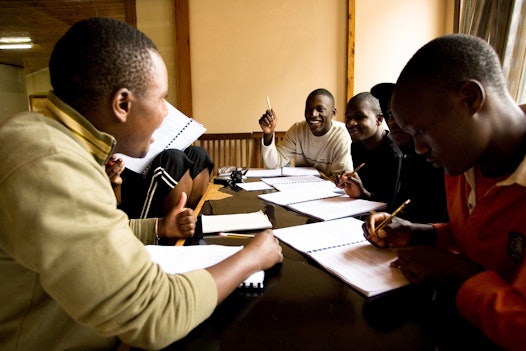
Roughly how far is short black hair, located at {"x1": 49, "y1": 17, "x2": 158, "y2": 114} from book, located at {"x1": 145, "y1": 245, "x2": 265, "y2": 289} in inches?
14.0

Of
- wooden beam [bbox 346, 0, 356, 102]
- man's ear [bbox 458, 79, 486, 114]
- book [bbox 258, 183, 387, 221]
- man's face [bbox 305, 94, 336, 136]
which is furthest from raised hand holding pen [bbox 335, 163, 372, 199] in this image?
wooden beam [bbox 346, 0, 356, 102]

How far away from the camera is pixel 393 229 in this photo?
2.76 ft

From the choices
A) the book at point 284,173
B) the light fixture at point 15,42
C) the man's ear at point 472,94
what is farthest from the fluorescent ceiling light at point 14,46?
the man's ear at point 472,94

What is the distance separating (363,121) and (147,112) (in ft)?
4.48

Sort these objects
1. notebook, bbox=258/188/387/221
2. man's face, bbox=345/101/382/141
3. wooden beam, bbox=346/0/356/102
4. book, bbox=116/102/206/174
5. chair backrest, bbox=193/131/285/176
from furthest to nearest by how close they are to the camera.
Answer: chair backrest, bbox=193/131/285/176 < wooden beam, bbox=346/0/356/102 < man's face, bbox=345/101/382/141 < book, bbox=116/102/206/174 < notebook, bbox=258/188/387/221

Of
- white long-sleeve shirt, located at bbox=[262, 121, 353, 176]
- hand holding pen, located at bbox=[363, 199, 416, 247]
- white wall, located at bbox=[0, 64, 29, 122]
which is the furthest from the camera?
white wall, located at bbox=[0, 64, 29, 122]

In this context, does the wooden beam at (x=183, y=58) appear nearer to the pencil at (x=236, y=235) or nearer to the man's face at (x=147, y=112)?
the pencil at (x=236, y=235)

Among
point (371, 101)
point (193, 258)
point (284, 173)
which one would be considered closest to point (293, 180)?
point (284, 173)

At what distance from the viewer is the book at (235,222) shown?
1.03 m

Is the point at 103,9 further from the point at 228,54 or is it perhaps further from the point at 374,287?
the point at 374,287

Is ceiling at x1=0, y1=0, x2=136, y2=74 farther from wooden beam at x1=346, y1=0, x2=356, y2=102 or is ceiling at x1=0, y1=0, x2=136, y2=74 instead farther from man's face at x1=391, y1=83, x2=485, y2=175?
man's face at x1=391, y1=83, x2=485, y2=175

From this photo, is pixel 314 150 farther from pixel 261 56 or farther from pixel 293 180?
pixel 261 56

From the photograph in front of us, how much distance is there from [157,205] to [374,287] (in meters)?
1.13

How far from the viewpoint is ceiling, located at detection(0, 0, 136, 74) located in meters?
3.39
